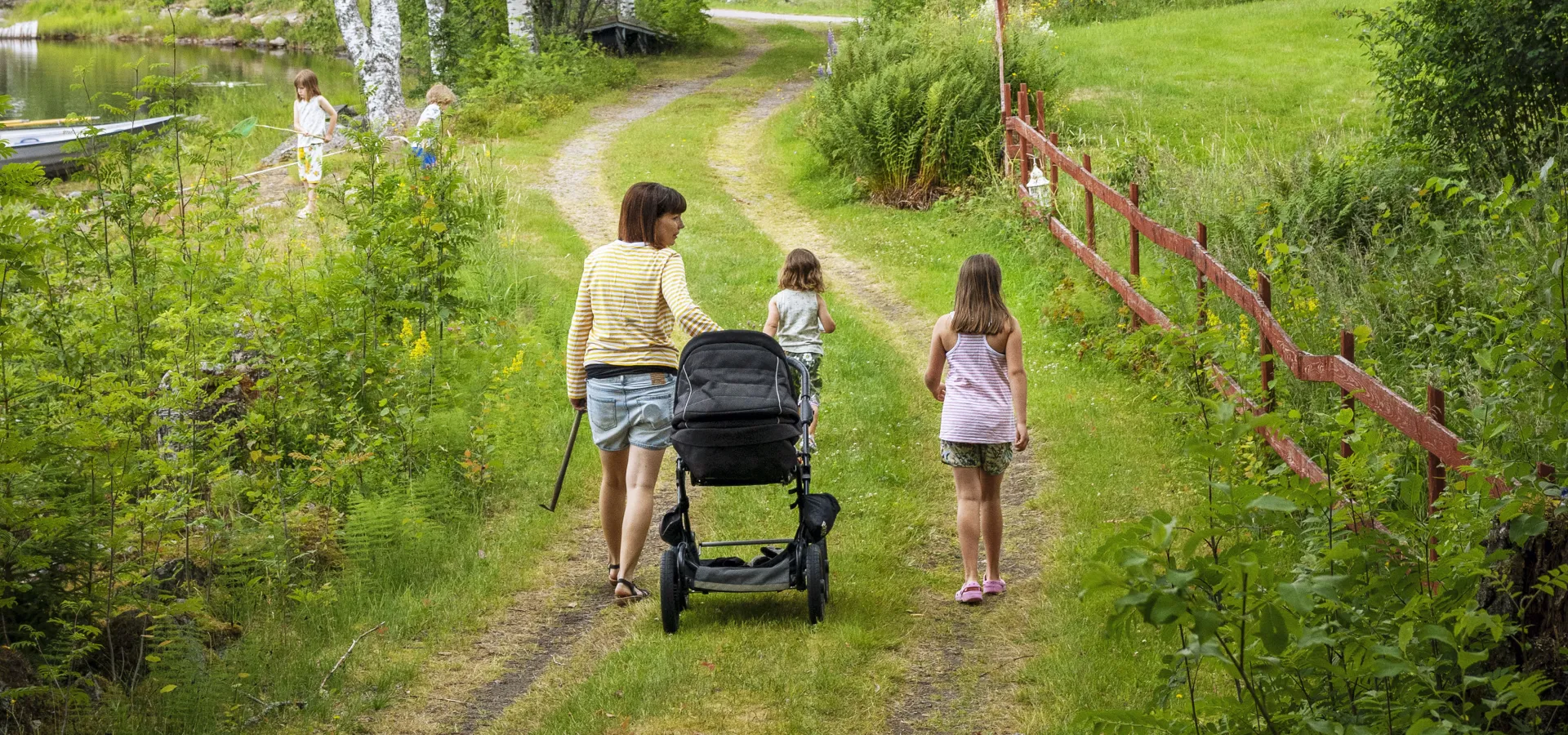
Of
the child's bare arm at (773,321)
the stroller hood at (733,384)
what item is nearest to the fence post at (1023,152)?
the child's bare arm at (773,321)

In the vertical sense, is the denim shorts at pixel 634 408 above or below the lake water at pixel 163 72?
below

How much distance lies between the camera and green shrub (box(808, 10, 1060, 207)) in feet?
54.5

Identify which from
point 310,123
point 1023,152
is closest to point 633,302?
point 1023,152

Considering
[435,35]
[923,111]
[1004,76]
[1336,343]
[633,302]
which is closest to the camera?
[633,302]

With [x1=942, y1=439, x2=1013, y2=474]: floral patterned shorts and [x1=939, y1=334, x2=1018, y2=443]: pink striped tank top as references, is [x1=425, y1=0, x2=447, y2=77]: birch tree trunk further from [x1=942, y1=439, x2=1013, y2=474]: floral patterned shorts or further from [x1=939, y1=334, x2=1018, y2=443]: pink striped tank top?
[x1=942, y1=439, x2=1013, y2=474]: floral patterned shorts

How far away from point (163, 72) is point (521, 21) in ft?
28.0

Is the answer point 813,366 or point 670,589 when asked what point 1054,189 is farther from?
point 670,589

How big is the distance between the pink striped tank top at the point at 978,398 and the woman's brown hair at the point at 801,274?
2.07 metres

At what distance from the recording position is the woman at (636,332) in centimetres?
625

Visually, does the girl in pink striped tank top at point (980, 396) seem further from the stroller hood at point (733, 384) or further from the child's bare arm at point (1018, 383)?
the stroller hood at point (733, 384)

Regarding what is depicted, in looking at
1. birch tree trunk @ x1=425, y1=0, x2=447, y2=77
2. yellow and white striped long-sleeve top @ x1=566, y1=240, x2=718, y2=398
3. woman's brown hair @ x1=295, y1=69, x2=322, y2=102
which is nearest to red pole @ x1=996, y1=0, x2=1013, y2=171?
woman's brown hair @ x1=295, y1=69, x2=322, y2=102

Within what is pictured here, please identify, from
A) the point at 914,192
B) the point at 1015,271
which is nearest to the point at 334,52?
the point at 914,192

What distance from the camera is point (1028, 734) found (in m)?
5.14

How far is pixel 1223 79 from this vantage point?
68.0ft
